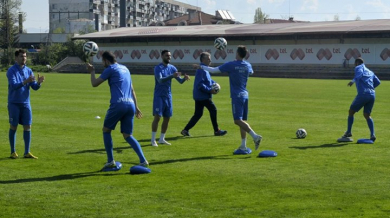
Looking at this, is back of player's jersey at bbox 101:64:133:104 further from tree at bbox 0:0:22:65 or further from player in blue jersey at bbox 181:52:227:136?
tree at bbox 0:0:22:65

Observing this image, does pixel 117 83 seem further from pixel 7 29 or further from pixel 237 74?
pixel 7 29

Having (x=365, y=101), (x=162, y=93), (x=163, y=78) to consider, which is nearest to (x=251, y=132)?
(x=163, y=78)

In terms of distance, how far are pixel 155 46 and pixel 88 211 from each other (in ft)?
267

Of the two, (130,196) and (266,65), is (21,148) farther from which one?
(266,65)

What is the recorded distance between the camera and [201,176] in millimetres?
11617

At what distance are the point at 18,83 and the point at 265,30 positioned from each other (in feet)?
223

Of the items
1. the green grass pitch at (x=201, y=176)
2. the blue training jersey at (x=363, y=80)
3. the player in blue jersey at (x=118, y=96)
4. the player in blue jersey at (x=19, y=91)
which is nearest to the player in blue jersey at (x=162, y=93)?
the green grass pitch at (x=201, y=176)

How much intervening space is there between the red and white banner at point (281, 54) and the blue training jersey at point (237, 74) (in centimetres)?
5883

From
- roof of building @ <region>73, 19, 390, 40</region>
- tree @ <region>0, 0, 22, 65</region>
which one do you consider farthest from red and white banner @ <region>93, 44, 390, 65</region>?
tree @ <region>0, 0, 22, 65</region>

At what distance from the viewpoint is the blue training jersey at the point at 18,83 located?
43.6 feet

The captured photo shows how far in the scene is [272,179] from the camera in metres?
11.3

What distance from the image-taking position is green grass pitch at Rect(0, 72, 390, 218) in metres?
9.16

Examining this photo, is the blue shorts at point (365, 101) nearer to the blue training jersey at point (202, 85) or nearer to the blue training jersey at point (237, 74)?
the blue training jersey at point (237, 74)

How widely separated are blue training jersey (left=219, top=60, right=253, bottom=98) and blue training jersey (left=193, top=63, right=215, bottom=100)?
11.6 feet
